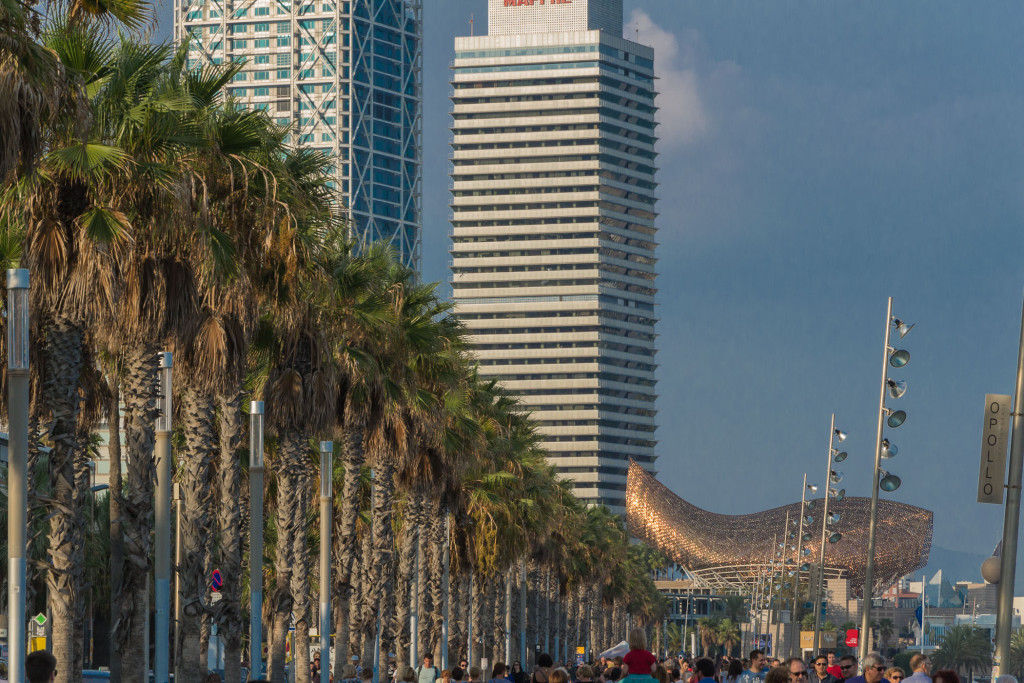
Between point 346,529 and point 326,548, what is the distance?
453cm

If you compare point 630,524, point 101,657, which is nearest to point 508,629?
point 101,657

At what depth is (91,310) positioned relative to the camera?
1927 centimetres

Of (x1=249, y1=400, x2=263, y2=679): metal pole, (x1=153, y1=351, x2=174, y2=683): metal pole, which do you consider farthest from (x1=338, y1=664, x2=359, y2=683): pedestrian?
(x1=153, y1=351, x2=174, y2=683): metal pole

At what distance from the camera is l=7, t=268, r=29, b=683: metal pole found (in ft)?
44.5

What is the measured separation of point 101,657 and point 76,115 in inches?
2274

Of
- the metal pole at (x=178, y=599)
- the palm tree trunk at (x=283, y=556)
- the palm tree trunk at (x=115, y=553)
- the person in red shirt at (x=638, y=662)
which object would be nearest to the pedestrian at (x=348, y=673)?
the palm tree trunk at (x=283, y=556)

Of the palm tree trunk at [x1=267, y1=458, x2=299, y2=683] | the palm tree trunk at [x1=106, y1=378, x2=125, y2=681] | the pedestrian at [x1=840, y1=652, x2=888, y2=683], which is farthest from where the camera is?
the palm tree trunk at [x1=267, y1=458, x2=299, y2=683]

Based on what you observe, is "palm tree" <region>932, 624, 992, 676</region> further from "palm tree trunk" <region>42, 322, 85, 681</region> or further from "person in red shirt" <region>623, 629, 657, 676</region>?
"person in red shirt" <region>623, 629, 657, 676</region>

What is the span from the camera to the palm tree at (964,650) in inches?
5915

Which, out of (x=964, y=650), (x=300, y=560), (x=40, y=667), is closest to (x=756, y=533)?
(x=964, y=650)

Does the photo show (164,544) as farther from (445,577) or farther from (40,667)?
(445,577)

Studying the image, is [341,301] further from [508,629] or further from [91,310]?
[508,629]

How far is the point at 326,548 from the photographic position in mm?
32250

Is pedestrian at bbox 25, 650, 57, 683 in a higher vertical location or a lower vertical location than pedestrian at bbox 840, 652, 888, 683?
higher
